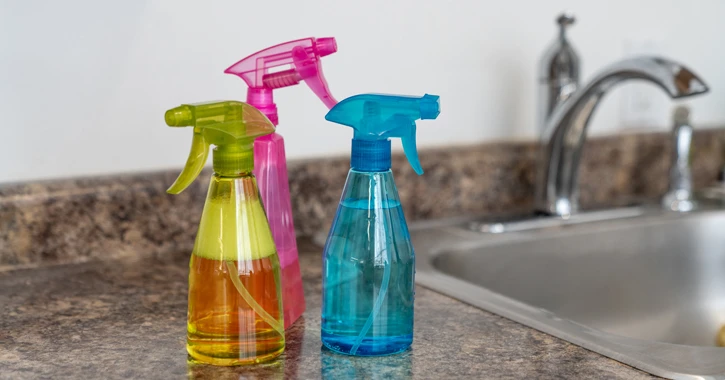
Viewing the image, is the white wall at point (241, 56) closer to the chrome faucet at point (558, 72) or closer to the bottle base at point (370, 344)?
the chrome faucet at point (558, 72)

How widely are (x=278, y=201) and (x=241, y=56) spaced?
38 centimetres

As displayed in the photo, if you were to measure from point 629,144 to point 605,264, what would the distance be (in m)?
0.28

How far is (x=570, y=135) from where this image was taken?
1215 millimetres

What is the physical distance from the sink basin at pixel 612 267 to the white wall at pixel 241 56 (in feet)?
0.63

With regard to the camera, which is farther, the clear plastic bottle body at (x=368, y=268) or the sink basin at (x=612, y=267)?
the sink basin at (x=612, y=267)

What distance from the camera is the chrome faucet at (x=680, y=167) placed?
133cm

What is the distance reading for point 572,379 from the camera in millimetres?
650

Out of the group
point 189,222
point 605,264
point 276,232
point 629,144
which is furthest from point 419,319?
point 629,144

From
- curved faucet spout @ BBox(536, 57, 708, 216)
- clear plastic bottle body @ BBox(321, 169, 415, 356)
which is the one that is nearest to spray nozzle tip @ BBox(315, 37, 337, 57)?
clear plastic bottle body @ BBox(321, 169, 415, 356)

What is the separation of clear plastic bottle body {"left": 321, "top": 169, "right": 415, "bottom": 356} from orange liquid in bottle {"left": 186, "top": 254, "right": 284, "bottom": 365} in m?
0.05

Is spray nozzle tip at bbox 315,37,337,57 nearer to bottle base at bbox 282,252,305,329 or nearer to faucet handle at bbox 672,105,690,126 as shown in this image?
bottle base at bbox 282,252,305,329

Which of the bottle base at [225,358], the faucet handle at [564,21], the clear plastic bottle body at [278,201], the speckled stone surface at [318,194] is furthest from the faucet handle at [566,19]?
the bottle base at [225,358]

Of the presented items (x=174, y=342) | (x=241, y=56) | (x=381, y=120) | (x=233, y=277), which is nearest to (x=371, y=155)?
(x=381, y=120)

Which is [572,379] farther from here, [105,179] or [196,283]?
[105,179]
